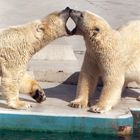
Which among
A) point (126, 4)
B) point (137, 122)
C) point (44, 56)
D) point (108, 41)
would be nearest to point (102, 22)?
point (108, 41)

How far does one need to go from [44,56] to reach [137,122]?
9.48ft

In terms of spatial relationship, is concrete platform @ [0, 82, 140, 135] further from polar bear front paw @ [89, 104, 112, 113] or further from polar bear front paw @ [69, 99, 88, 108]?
polar bear front paw @ [69, 99, 88, 108]

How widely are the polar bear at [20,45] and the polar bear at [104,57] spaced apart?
1.17ft

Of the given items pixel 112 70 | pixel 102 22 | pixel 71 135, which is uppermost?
pixel 102 22

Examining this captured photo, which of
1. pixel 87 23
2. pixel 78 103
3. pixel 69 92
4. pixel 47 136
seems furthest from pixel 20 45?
pixel 69 92

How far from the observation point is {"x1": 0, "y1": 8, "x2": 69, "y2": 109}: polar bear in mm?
7825

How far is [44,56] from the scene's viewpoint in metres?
10.5

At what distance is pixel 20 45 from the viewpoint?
787cm

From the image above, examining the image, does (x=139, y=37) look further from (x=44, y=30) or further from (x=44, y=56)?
(x=44, y=56)

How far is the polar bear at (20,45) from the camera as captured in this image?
308 inches

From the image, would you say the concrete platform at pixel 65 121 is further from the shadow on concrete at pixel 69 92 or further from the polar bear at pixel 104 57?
the shadow on concrete at pixel 69 92

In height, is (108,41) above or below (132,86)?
above

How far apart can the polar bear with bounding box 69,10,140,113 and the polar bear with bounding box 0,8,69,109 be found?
1.17 ft

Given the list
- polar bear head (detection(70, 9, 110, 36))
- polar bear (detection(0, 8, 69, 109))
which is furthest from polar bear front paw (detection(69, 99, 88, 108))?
polar bear head (detection(70, 9, 110, 36))
